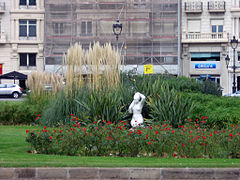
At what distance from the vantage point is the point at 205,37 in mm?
46906

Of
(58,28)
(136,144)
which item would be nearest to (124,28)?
(58,28)

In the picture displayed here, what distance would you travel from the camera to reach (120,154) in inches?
411

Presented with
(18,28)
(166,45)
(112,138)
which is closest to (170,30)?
(166,45)

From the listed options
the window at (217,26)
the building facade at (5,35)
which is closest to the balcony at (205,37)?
the window at (217,26)

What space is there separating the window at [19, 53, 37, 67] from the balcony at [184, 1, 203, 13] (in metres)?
16.6

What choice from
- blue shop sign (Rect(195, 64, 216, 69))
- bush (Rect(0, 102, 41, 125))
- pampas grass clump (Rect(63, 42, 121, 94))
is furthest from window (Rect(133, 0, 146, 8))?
pampas grass clump (Rect(63, 42, 121, 94))

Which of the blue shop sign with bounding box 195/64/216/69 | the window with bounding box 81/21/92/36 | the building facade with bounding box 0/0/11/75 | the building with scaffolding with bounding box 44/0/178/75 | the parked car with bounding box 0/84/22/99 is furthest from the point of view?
the building facade with bounding box 0/0/11/75

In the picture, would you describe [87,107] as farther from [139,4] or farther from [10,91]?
[139,4]

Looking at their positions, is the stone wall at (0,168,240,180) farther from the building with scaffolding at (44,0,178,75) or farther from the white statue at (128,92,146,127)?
the building with scaffolding at (44,0,178,75)

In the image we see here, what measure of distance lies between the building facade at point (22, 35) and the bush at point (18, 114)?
29227 mm

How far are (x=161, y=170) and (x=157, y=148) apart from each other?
184cm

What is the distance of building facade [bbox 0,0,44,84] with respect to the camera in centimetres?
4741

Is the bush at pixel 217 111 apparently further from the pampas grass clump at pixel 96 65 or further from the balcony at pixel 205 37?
the balcony at pixel 205 37

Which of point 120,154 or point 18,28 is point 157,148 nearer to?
point 120,154
